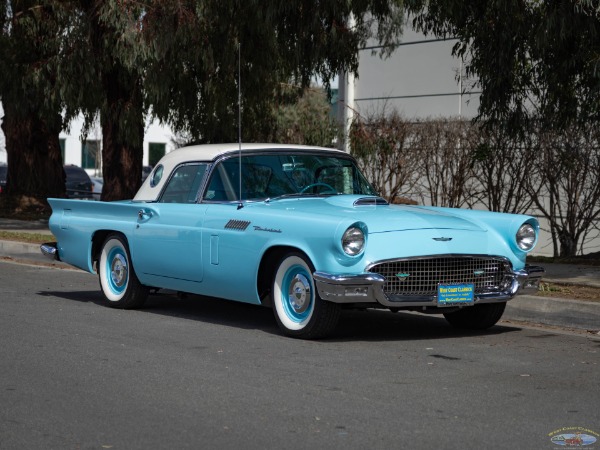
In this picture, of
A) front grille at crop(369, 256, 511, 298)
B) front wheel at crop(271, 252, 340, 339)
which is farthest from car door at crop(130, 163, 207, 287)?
front grille at crop(369, 256, 511, 298)

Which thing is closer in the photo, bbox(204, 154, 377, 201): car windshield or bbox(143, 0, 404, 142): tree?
bbox(204, 154, 377, 201): car windshield

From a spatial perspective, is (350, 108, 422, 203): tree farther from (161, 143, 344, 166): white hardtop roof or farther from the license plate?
the license plate

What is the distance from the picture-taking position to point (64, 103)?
835 inches

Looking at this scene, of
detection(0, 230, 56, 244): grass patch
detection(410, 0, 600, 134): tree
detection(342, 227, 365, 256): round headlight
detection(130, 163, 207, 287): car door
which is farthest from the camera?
detection(0, 230, 56, 244): grass patch

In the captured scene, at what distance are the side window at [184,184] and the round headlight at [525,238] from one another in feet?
9.35

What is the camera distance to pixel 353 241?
8.58 meters

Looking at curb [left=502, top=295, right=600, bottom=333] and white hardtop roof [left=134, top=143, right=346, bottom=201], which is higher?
white hardtop roof [left=134, top=143, right=346, bottom=201]

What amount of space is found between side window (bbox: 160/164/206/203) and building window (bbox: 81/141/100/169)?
51916mm

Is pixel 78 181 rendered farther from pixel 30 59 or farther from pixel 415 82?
pixel 415 82

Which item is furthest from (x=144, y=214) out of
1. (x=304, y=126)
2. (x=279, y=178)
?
(x=304, y=126)

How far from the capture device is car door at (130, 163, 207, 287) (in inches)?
388

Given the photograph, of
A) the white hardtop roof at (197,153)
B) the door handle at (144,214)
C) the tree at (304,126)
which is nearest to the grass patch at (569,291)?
the white hardtop roof at (197,153)

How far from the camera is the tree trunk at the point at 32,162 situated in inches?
1020

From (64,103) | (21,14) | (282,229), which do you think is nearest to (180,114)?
(64,103)
